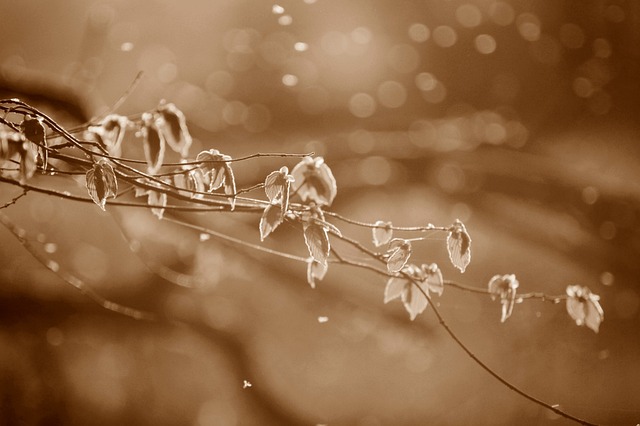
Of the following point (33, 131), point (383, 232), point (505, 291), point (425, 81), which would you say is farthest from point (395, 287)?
point (425, 81)

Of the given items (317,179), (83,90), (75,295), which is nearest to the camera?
(317,179)

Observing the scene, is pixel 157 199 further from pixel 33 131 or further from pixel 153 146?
pixel 33 131

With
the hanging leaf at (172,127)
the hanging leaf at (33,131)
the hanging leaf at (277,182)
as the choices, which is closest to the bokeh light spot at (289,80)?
the hanging leaf at (172,127)

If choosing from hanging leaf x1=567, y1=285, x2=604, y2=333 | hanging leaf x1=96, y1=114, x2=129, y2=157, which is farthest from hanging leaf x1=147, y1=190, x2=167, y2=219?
hanging leaf x1=567, y1=285, x2=604, y2=333

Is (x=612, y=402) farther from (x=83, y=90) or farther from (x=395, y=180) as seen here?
(x=83, y=90)

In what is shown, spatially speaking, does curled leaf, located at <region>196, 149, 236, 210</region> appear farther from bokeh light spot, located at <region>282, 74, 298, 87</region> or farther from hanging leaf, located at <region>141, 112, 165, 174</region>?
bokeh light spot, located at <region>282, 74, 298, 87</region>

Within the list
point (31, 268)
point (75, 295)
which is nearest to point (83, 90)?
point (75, 295)
